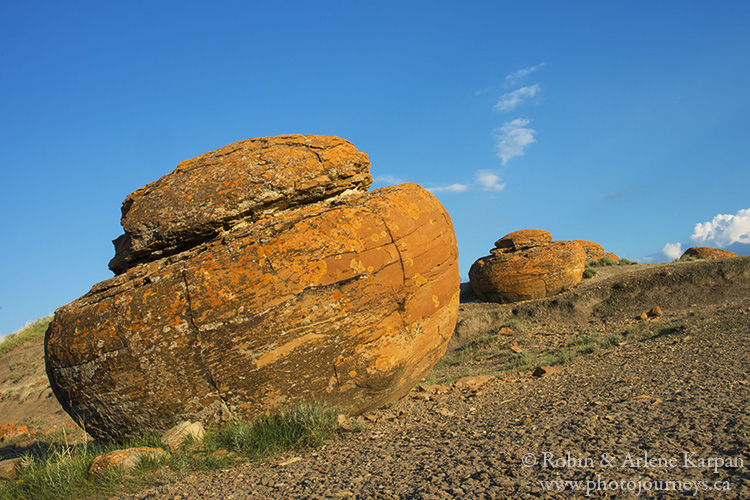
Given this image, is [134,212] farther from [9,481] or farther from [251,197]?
[9,481]

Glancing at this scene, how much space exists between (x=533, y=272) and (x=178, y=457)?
46.6 ft

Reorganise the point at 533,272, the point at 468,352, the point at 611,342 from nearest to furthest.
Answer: the point at 611,342 → the point at 468,352 → the point at 533,272

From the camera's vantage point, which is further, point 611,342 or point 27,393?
point 27,393

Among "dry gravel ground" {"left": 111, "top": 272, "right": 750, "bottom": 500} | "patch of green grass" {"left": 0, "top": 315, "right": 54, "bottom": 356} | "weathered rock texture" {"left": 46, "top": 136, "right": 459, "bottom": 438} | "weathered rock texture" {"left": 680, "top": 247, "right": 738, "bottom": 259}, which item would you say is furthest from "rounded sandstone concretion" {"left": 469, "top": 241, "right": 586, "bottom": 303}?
"patch of green grass" {"left": 0, "top": 315, "right": 54, "bottom": 356}

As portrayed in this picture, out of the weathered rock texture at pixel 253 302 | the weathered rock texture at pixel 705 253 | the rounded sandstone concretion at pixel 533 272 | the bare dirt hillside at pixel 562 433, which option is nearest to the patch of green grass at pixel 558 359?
the bare dirt hillside at pixel 562 433

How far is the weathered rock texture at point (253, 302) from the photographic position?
4.87 meters

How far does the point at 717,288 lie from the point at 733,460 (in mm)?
13667

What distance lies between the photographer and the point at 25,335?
20000 mm

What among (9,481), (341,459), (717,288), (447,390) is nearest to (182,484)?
(341,459)

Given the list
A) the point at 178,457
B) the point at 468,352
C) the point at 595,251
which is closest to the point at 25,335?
the point at 468,352

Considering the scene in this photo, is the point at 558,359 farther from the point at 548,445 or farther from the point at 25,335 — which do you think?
the point at 25,335

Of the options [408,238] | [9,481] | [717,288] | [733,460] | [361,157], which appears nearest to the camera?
[733,460]

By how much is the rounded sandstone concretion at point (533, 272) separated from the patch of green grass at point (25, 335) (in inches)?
737

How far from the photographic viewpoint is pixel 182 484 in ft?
13.6
